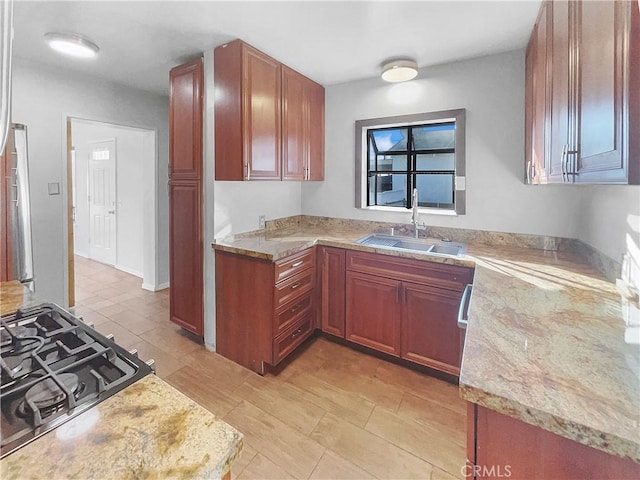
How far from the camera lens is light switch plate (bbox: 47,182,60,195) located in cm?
288

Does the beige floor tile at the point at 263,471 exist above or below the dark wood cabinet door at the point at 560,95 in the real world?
below

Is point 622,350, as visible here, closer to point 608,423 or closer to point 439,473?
point 608,423

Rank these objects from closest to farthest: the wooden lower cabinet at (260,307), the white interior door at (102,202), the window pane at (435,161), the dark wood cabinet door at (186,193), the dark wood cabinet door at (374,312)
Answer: the wooden lower cabinet at (260,307) → the dark wood cabinet door at (374,312) → the dark wood cabinet door at (186,193) → the window pane at (435,161) → the white interior door at (102,202)

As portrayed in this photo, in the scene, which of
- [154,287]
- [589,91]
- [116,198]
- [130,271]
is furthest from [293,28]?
[130,271]

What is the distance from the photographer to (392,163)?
311cm

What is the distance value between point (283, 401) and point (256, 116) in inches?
78.0

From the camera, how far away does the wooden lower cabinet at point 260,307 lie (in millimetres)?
2209

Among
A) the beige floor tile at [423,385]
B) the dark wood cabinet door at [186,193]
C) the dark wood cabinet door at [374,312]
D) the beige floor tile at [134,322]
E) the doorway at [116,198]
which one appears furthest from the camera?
the doorway at [116,198]

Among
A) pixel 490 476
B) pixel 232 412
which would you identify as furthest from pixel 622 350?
pixel 232 412

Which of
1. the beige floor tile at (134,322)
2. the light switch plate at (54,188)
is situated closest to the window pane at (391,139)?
the beige floor tile at (134,322)

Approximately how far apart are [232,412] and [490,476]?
152cm

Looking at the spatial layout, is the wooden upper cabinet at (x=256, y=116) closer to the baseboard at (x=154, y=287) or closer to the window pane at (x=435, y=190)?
the window pane at (x=435, y=190)

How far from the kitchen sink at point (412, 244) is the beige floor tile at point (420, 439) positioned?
1.13 meters

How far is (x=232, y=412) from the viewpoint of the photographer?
189 cm
